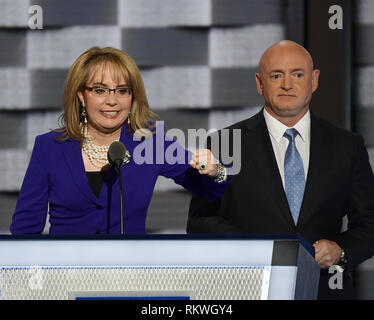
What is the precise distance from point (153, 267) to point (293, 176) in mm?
1088

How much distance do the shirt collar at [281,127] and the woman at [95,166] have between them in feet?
1.06

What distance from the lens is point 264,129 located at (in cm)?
217

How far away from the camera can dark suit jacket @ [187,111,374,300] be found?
2.07m

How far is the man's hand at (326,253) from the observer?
1.96 m

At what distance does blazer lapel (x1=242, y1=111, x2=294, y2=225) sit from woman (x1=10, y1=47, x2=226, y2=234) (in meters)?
0.27

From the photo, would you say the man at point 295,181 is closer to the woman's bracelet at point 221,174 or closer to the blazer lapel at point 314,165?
the blazer lapel at point 314,165

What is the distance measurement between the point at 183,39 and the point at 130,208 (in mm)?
1031

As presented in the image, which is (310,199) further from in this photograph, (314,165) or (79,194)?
(79,194)

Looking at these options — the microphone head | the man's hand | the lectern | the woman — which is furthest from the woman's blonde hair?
the lectern

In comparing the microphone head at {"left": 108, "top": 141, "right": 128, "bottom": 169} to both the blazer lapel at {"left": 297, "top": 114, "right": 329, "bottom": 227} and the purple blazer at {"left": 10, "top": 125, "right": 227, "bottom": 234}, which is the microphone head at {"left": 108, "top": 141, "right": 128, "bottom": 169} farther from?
the blazer lapel at {"left": 297, "top": 114, "right": 329, "bottom": 227}

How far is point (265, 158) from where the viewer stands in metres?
2.14
